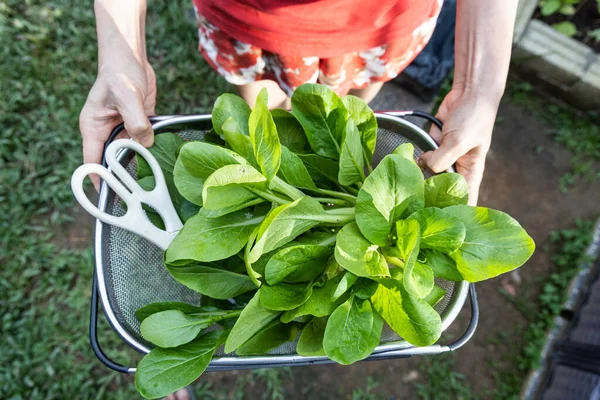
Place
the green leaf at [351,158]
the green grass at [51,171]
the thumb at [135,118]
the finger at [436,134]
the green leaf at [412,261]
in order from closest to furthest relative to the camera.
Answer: the green leaf at [412,261] → the green leaf at [351,158] → the thumb at [135,118] → the finger at [436,134] → the green grass at [51,171]

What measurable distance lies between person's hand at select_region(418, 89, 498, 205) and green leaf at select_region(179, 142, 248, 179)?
379 millimetres

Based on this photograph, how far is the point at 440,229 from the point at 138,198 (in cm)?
54

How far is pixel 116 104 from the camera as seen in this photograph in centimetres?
90

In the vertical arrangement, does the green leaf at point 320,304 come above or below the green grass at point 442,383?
above

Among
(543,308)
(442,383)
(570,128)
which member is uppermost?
(570,128)

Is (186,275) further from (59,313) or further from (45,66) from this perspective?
(45,66)

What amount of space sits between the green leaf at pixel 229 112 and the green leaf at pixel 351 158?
19 cm

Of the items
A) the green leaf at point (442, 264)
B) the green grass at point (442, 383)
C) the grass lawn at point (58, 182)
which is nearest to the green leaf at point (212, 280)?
the green leaf at point (442, 264)

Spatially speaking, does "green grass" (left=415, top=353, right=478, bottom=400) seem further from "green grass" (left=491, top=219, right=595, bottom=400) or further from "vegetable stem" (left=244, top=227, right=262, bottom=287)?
"vegetable stem" (left=244, top=227, right=262, bottom=287)

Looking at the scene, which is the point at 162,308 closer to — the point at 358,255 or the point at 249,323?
the point at 249,323

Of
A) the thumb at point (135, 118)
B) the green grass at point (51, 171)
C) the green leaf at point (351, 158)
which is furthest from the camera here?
the green grass at point (51, 171)

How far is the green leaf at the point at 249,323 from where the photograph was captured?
73cm

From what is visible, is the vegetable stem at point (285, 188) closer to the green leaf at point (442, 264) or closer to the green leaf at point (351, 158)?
the green leaf at point (351, 158)

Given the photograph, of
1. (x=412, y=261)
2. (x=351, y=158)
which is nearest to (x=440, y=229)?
(x=412, y=261)
